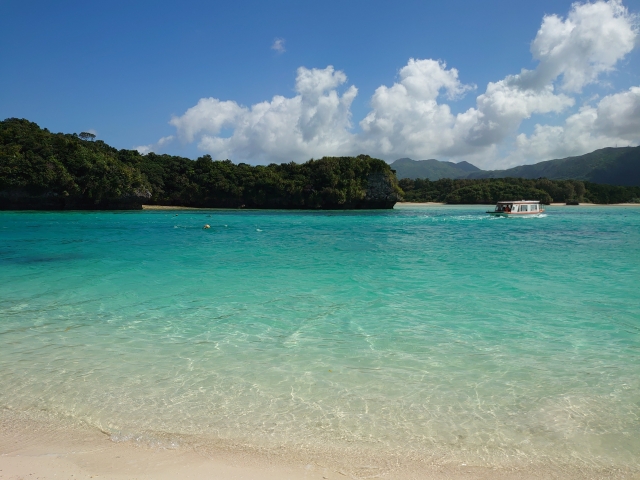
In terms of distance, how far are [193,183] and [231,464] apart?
85.5 m

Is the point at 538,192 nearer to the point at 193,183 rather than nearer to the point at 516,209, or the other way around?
the point at 516,209

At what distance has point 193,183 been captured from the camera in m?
84.2

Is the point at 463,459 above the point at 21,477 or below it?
below

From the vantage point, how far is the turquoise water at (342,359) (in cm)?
379

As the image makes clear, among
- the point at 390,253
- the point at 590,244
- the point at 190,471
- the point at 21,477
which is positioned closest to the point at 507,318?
the point at 190,471

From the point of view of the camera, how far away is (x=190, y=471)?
3123 mm

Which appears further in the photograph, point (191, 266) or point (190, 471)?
point (191, 266)

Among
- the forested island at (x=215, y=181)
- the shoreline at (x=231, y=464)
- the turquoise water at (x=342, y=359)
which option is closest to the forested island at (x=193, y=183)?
the forested island at (x=215, y=181)

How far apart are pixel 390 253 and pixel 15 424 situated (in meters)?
14.3

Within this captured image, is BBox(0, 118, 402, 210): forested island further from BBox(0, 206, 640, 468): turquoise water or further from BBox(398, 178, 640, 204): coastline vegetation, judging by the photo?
BBox(0, 206, 640, 468): turquoise water

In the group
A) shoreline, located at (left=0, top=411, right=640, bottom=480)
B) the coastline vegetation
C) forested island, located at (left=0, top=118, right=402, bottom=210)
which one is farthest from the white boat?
the coastline vegetation

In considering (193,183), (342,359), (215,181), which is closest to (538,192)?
(215,181)

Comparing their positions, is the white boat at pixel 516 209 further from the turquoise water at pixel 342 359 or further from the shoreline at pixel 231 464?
the shoreline at pixel 231 464

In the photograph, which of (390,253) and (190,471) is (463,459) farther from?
(390,253)
